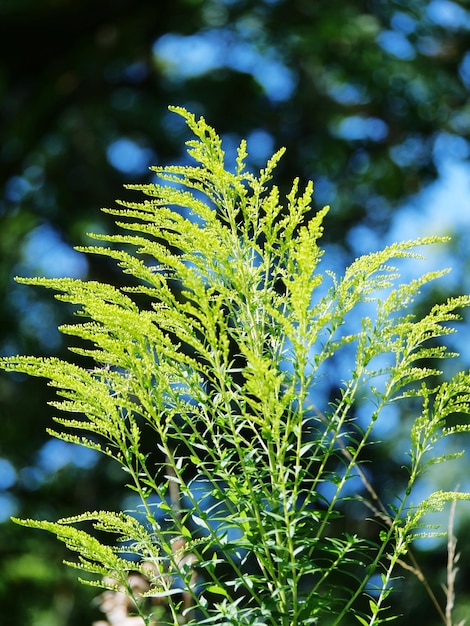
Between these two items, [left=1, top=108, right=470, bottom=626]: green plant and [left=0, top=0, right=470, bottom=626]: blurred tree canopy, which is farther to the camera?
[left=0, top=0, right=470, bottom=626]: blurred tree canopy

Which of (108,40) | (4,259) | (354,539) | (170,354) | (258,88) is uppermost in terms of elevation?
(108,40)

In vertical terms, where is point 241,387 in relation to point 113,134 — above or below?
below

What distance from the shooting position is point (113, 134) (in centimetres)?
708

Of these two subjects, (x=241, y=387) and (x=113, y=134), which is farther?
(x=113, y=134)

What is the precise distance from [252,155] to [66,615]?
12.1 ft

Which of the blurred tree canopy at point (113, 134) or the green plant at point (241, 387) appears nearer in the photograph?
the green plant at point (241, 387)

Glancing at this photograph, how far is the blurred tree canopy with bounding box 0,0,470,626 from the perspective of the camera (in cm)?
639

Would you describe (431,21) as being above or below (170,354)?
above

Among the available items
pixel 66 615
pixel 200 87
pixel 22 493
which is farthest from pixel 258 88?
pixel 66 615

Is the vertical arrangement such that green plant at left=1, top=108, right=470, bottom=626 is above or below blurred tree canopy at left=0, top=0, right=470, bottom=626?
below

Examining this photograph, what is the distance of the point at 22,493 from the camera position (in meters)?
7.05

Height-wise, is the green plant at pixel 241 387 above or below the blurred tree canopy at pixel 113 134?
below

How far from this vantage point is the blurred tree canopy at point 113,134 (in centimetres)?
639

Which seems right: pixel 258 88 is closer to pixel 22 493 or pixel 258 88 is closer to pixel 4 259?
pixel 4 259
